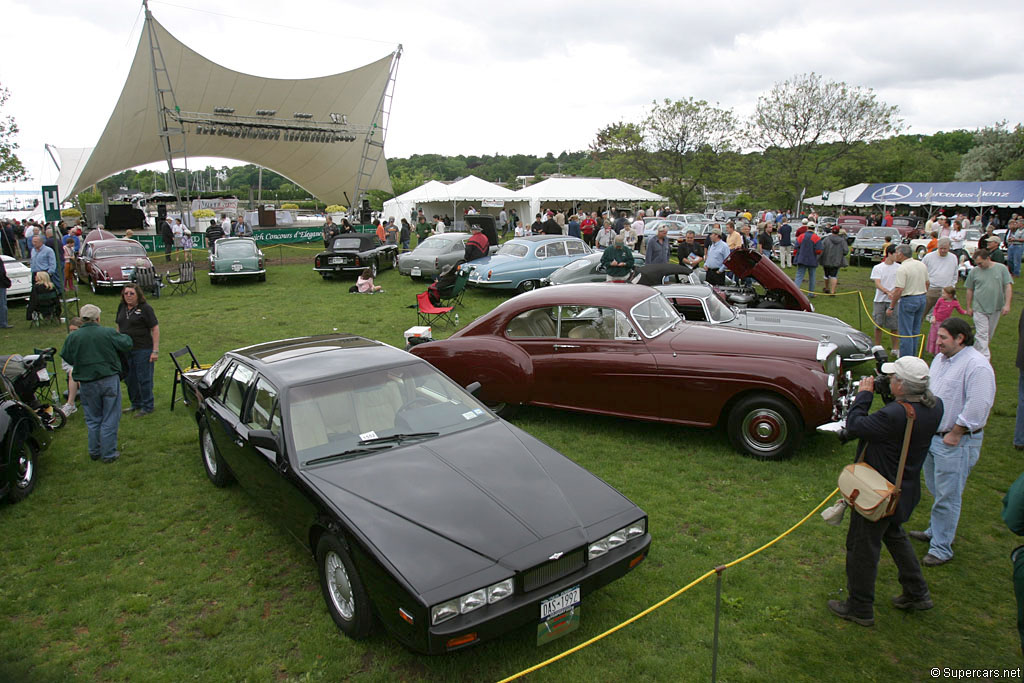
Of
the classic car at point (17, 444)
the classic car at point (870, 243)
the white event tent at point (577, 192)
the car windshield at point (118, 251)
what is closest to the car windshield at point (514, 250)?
the car windshield at point (118, 251)

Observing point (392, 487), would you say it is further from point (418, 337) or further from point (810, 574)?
point (418, 337)

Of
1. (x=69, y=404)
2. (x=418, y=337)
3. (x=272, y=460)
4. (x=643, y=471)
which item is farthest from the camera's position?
(x=418, y=337)

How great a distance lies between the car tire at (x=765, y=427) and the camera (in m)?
5.79

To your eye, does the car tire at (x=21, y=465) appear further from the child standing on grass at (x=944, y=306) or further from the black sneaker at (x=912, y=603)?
the child standing on grass at (x=944, y=306)

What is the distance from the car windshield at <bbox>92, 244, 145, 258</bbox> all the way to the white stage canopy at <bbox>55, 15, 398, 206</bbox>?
14949mm

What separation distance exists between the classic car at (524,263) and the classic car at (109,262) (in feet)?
28.4

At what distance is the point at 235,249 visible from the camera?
18.5 meters

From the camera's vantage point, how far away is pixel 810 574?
4297 mm

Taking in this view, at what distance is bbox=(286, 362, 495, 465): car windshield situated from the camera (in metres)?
4.19

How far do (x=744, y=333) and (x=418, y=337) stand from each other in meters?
4.60

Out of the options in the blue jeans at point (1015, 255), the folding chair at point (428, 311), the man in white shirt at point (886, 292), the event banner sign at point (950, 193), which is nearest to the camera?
the man in white shirt at point (886, 292)

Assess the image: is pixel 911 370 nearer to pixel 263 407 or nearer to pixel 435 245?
pixel 263 407

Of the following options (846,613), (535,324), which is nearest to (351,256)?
(535,324)

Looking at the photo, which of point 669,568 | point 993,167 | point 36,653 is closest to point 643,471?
point 669,568
